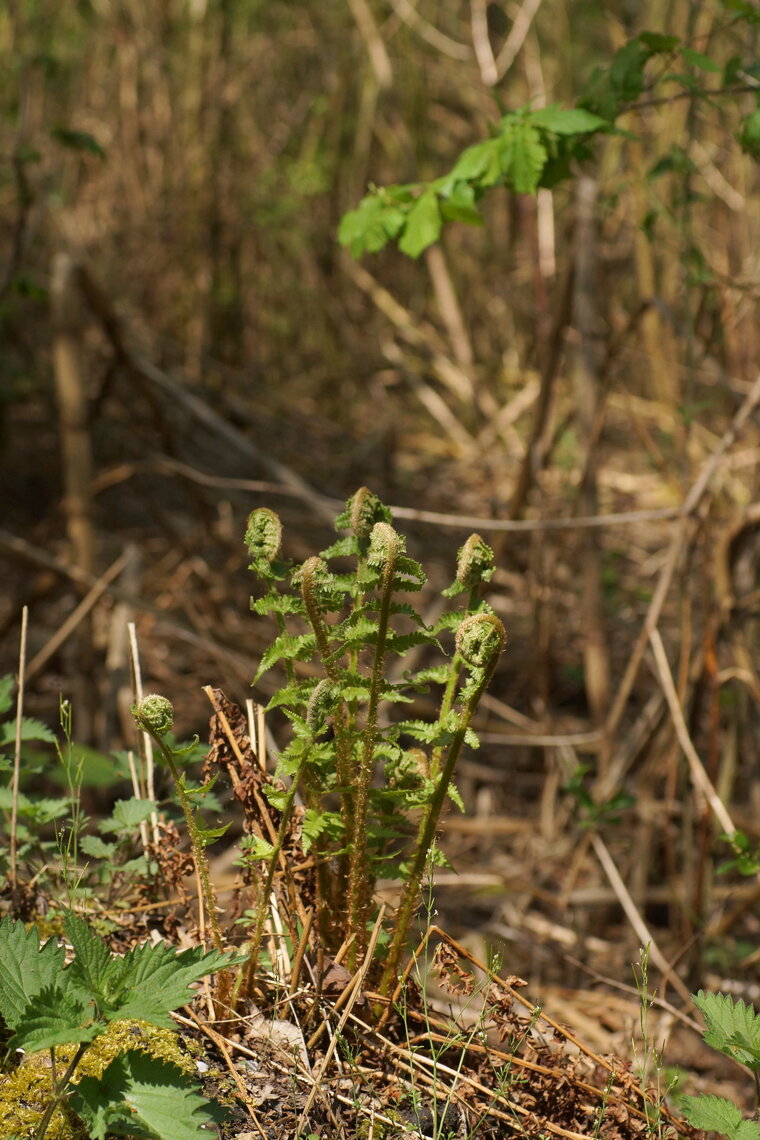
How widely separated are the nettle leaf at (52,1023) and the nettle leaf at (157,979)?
0.03 m

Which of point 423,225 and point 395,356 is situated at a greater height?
point 423,225

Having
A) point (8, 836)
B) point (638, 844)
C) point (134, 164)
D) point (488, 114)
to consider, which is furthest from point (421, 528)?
point (8, 836)

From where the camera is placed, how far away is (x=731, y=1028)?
1.38 meters

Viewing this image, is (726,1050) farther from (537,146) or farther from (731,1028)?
(537,146)

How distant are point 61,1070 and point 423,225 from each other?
5.59 feet

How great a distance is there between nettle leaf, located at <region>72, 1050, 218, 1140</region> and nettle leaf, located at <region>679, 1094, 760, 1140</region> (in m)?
0.58

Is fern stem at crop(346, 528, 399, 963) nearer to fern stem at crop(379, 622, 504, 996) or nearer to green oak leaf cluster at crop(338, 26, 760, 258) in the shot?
fern stem at crop(379, 622, 504, 996)

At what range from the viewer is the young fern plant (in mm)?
1341

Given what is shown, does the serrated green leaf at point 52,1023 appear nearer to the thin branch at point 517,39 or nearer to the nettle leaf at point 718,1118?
the nettle leaf at point 718,1118

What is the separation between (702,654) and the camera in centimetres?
334

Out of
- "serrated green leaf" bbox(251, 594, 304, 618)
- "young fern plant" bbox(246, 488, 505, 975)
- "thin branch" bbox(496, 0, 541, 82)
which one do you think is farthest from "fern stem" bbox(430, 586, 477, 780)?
"thin branch" bbox(496, 0, 541, 82)

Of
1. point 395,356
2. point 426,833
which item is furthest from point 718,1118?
point 395,356

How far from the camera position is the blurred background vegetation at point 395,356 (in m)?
3.75

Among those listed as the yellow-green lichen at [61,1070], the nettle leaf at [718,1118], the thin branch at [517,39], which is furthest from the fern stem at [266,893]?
the thin branch at [517,39]
